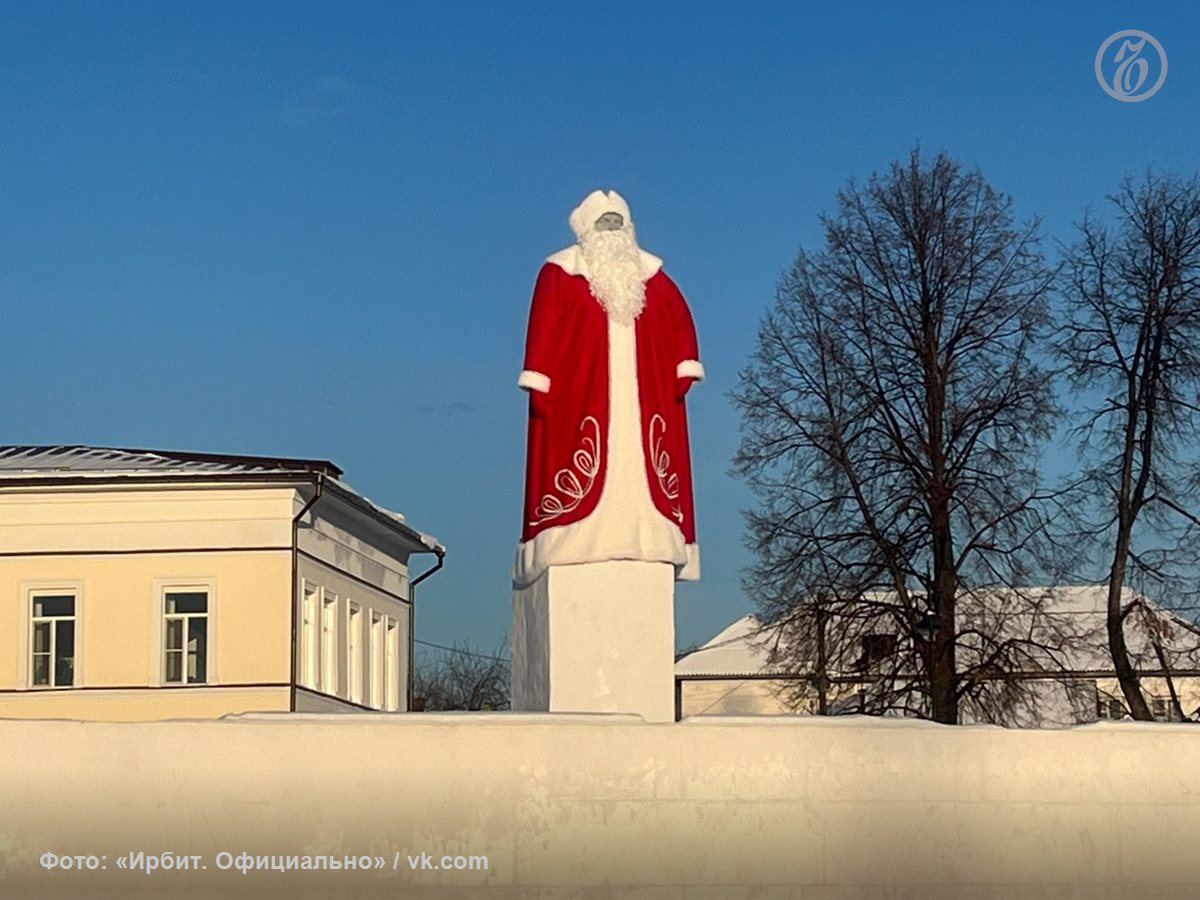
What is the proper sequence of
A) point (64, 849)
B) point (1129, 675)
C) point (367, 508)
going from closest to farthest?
point (64, 849), point (1129, 675), point (367, 508)

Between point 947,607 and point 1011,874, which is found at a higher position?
point 947,607

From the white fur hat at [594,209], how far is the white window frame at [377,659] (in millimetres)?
20640

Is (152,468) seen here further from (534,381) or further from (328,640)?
(534,381)

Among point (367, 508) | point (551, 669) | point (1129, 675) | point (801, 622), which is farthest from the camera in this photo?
point (367, 508)

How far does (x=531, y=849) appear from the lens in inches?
424

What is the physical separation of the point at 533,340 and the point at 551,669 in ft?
6.86

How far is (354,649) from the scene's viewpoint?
31938 mm

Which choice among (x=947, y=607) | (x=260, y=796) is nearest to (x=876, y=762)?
(x=260, y=796)

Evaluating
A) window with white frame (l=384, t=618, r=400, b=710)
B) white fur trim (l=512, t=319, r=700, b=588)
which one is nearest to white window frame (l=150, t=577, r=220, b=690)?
window with white frame (l=384, t=618, r=400, b=710)

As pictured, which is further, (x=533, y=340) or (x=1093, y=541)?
(x=1093, y=541)

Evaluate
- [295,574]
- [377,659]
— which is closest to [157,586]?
[295,574]

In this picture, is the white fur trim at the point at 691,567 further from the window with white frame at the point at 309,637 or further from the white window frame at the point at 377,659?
the white window frame at the point at 377,659

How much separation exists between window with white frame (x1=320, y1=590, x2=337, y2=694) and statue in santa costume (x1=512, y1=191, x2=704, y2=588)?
1757 centimetres

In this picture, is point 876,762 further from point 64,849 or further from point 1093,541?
point 1093,541
